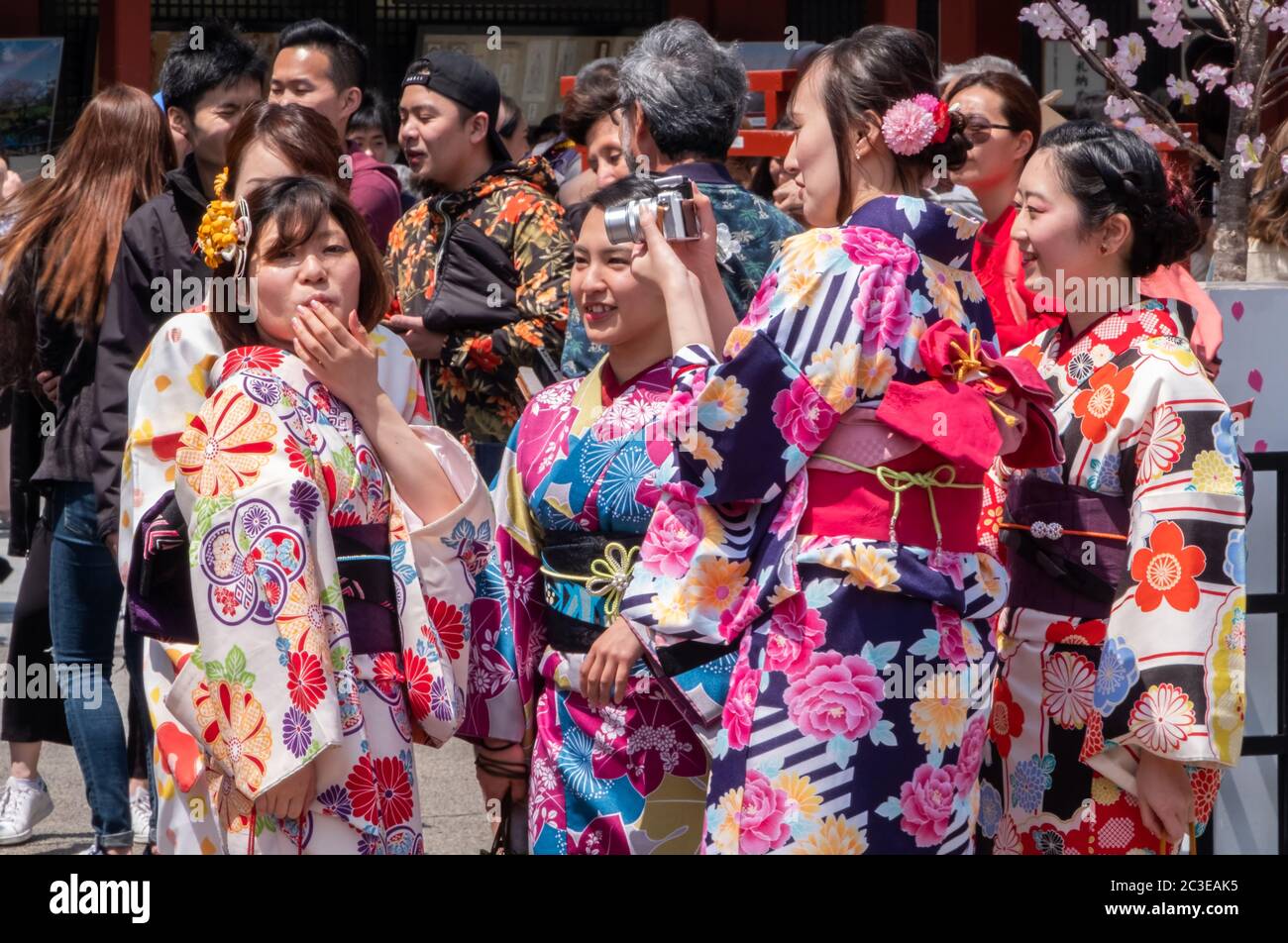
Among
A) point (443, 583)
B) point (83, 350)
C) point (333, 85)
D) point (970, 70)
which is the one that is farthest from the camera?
point (333, 85)

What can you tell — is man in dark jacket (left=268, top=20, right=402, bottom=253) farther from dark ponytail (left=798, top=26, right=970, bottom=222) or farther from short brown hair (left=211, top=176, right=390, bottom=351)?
dark ponytail (left=798, top=26, right=970, bottom=222)

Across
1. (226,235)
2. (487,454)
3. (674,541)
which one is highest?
(226,235)

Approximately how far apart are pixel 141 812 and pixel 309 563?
2.32 metres

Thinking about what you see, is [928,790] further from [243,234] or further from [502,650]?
[243,234]

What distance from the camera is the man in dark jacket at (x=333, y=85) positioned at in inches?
198

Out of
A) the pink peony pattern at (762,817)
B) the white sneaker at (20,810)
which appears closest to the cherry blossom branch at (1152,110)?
the pink peony pattern at (762,817)

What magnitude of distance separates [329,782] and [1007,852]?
1260mm

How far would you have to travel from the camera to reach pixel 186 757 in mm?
3033

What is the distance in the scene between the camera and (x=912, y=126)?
2.71 meters

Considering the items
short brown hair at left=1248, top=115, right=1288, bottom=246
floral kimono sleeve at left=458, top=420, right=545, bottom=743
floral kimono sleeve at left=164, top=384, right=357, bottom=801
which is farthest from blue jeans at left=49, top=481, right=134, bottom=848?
short brown hair at left=1248, top=115, right=1288, bottom=246

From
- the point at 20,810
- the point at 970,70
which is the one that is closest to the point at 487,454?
the point at 20,810

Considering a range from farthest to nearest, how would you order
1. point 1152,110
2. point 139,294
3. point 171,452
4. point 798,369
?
point 1152,110 < point 139,294 < point 171,452 < point 798,369

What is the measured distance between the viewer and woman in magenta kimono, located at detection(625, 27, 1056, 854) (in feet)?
8.54

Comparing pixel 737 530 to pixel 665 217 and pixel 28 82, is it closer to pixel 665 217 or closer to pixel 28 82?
pixel 665 217
